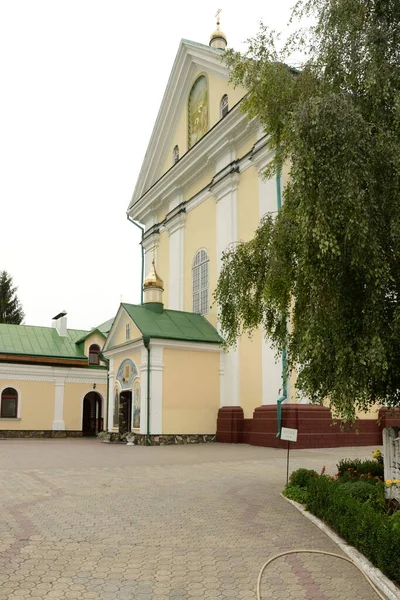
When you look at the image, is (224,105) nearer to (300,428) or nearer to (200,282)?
(200,282)

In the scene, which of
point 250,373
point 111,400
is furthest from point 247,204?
point 111,400

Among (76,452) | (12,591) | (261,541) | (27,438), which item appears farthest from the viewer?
(27,438)

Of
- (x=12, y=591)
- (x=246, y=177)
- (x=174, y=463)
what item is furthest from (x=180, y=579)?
(x=246, y=177)

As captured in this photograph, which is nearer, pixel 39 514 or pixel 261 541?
pixel 261 541

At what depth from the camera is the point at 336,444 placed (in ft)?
63.0

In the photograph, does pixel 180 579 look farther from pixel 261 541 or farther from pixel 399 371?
pixel 399 371

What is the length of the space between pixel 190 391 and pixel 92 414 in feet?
40.3

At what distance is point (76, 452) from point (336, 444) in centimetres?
831

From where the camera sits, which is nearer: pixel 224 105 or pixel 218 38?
pixel 224 105

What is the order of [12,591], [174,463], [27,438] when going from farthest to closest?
[27,438] → [174,463] → [12,591]

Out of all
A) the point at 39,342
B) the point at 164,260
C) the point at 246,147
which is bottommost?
the point at 39,342

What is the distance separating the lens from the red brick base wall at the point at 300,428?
61.8 ft

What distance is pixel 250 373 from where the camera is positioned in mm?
22406

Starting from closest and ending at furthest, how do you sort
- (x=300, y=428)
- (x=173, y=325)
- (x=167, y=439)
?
(x=300, y=428) < (x=167, y=439) < (x=173, y=325)
